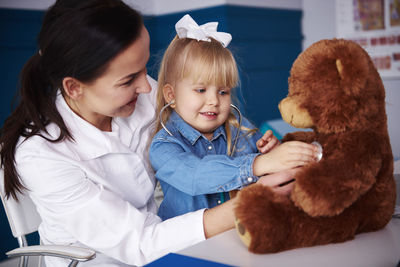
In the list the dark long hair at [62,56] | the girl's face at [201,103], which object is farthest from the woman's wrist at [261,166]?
the dark long hair at [62,56]

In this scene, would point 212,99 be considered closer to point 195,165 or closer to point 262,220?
point 195,165

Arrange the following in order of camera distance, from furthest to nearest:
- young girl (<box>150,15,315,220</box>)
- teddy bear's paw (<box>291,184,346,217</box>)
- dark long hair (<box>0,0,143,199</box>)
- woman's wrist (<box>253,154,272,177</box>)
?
young girl (<box>150,15,315,220</box>), dark long hair (<box>0,0,143,199</box>), woman's wrist (<box>253,154,272,177</box>), teddy bear's paw (<box>291,184,346,217</box>)

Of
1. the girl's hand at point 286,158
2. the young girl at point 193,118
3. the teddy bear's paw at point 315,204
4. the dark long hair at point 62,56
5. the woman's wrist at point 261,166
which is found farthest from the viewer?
the young girl at point 193,118

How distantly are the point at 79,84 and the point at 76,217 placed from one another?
0.37m

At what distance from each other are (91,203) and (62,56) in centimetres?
40

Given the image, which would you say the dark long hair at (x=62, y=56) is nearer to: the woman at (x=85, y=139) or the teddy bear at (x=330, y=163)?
the woman at (x=85, y=139)

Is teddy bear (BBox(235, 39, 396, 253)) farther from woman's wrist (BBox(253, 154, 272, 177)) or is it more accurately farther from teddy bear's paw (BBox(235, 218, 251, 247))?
woman's wrist (BBox(253, 154, 272, 177))

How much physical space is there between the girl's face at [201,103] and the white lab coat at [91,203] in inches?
9.2

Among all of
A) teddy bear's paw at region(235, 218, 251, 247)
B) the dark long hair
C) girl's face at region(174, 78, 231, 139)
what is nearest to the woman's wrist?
teddy bear's paw at region(235, 218, 251, 247)

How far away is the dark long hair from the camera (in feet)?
3.35

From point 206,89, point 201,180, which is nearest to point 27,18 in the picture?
point 206,89

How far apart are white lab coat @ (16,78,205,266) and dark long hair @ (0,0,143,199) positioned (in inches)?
1.4

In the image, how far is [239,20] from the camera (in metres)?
3.36

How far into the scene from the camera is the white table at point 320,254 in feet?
2.28
